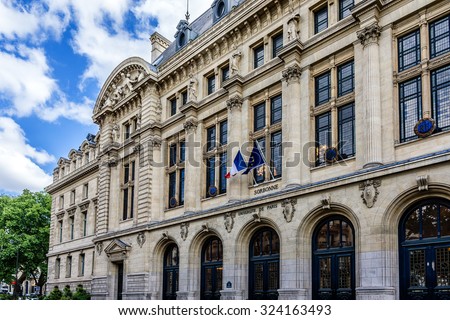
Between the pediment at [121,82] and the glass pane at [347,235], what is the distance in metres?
21.6

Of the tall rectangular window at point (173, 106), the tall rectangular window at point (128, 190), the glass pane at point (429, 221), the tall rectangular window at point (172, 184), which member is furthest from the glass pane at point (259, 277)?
the tall rectangular window at point (173, 106)

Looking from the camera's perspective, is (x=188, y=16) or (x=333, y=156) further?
(x=188, y=16)

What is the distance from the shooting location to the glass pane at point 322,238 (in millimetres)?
25652

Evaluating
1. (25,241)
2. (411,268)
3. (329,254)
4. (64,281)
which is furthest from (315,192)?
(25,241)

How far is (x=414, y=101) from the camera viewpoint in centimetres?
2273

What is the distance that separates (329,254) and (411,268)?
4.40 m

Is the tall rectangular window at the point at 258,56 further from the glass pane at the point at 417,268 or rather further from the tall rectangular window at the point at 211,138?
the glass pane at the point at 417,268

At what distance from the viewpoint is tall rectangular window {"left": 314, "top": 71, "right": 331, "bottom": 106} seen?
2681cm

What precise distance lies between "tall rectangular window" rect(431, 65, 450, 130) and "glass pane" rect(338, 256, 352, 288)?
7.60 metres

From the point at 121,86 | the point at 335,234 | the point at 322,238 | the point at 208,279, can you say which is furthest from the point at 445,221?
the point at 121,86

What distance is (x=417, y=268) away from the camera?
21625 mm

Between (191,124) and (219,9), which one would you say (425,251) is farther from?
(219,9)

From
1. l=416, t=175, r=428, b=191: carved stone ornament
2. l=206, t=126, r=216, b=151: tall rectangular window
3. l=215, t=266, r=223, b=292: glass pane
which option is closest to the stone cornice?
l=206, t=126, r=216, b=151: tall rectangular window

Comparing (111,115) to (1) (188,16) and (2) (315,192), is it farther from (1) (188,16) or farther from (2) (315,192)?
(2) (315,192)
